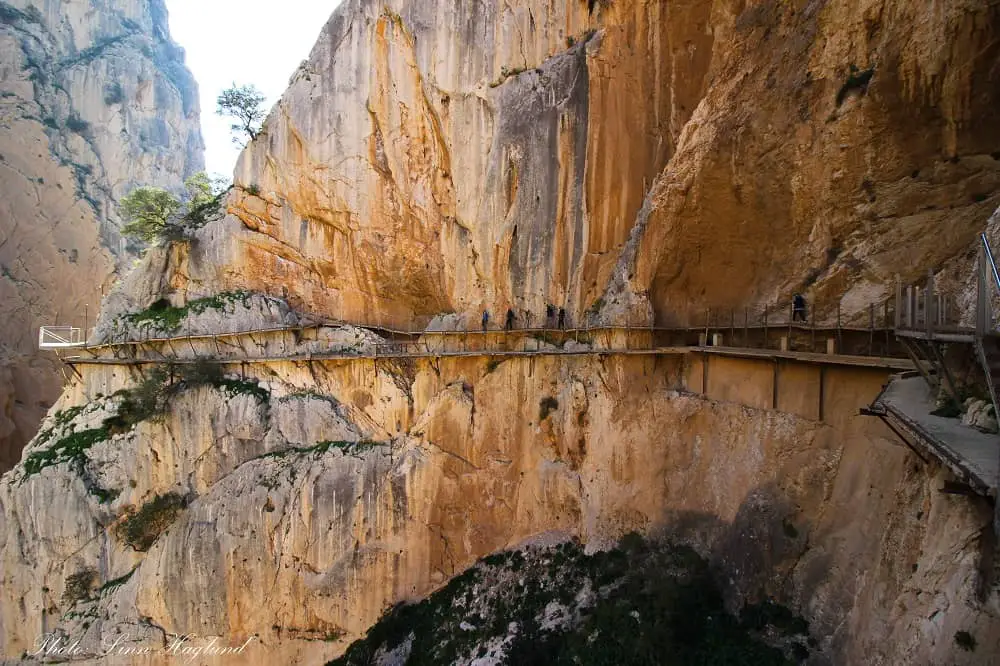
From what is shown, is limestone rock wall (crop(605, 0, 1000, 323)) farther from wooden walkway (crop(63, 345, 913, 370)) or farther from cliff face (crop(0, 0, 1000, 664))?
wooden walkway (crop(63, 345, 913, 370))

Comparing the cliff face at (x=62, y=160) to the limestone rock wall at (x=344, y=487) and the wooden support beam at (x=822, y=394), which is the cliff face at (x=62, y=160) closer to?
the limestone rock wall at (x=344, y=487)

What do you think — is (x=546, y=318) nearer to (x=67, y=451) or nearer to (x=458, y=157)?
(x=458, y=157)

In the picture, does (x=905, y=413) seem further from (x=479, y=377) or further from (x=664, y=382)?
(x=479, y=377)

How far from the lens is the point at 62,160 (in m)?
35.8

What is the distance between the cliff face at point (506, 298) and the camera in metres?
10.1

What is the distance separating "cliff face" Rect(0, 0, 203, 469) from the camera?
105 ft

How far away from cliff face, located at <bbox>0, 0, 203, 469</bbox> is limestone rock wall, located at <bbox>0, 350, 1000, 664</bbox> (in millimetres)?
14698

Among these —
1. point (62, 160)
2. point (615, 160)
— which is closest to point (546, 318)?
point (615, 160)

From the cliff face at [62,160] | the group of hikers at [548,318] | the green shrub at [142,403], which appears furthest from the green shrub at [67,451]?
the group of hikers at [548,318]

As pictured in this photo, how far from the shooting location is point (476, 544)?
17.3m

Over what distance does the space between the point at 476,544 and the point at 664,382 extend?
27.4 ft

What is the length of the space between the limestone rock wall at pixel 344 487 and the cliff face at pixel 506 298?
8 cm

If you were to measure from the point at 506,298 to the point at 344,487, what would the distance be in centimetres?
865

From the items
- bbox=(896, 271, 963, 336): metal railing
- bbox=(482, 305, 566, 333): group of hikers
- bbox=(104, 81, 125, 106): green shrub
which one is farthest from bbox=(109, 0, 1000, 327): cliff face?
bbox=(104, 81, 125, 106): green shrub
